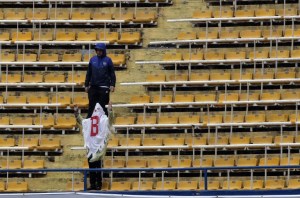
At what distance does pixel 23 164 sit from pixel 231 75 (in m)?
3.97

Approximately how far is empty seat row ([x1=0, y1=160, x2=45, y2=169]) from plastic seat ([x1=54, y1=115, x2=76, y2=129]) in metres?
0.72

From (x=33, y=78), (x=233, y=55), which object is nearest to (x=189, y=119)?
(x=233, y=55)

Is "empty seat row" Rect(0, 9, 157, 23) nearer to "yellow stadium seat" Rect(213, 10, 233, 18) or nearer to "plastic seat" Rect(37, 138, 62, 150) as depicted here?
"yellow stadium seat" Rect(213, 10, 233, 18)

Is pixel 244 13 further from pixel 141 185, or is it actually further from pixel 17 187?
pixel 17 187

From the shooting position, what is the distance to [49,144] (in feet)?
69.4

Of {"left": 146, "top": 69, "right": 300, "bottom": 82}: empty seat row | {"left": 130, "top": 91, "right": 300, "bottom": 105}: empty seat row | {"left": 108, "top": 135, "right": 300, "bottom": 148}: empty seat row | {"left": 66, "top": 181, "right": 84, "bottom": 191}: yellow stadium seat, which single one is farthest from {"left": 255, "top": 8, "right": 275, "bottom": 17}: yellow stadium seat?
{"left": 66, "top": 181, "right": 84, "bottom": 191}: yellow stadium seat

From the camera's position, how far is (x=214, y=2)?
22359 millimetres

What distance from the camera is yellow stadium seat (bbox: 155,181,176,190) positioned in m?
20.2

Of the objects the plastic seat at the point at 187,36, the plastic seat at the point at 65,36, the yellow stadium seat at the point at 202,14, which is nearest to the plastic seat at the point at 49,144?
the plastic seat at the point at 65,36

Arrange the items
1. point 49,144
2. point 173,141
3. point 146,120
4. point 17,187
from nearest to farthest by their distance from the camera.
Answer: point 17,187, point 173,141, point 146,120, point 49,144

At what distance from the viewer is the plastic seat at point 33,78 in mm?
21938

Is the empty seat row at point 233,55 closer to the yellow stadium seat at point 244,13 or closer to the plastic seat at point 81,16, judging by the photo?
the yellow stadium seat at point 244,13

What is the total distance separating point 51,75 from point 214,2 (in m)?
3.31

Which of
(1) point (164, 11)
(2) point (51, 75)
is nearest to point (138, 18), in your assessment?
(1) point (164, 11)
